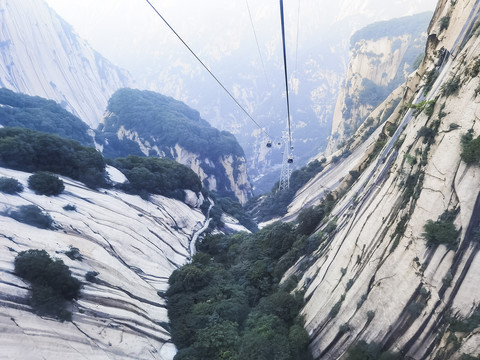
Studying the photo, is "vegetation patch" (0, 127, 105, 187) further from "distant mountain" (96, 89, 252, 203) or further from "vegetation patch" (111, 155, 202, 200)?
"distant mountain" (96, 89, 252, 203)

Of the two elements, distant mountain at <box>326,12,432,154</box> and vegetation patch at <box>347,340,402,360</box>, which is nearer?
vegetation patch at <box>347,340,402,360</box>

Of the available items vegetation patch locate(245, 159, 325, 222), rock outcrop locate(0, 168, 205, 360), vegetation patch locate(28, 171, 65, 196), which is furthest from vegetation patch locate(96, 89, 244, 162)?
rock outcrop locate(0, 168, 205, 360)

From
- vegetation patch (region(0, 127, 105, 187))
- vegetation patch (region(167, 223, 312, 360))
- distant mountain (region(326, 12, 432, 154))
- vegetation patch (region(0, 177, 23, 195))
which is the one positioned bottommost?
vegetation patch (region(167, 223, 312, 360))

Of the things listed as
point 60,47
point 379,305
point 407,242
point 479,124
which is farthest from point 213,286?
point 60,47

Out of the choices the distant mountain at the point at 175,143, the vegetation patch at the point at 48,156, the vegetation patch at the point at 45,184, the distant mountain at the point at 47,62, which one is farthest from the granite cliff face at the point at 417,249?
the distant mountain at the point at 47,62

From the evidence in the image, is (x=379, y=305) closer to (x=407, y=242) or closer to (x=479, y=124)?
(x=407, y=242)

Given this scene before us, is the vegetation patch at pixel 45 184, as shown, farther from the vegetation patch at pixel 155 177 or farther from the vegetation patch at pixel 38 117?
the vegetation patch at pixel 38 117
